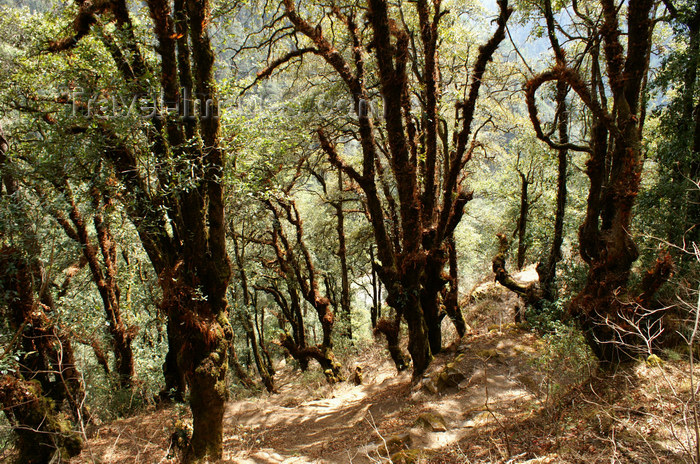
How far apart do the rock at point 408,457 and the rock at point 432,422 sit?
928 millimetres

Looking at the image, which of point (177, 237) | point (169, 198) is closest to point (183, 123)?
point (169, 198)

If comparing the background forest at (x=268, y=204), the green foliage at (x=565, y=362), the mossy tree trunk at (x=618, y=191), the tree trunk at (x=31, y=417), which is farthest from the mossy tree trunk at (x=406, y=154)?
the tree trunk at (x=31, y=417)

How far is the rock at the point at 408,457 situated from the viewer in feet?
15.0

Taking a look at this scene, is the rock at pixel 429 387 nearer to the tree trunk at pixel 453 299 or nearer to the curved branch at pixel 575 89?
the tree trunk at pixel 453 299

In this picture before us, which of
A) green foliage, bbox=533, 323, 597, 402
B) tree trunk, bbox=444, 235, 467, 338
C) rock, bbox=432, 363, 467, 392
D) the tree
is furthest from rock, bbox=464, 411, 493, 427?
the tree

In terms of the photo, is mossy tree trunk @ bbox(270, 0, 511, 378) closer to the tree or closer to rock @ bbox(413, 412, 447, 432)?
rock @ bbox(413, 412, 447, 432)

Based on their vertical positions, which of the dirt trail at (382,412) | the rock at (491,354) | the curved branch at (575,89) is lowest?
the dirt trail at (382,412)

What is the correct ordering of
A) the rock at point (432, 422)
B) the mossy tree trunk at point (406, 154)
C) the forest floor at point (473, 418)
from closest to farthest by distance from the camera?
the forest floor at point (473, 418) → the rock at point (432, 422) → the mossy tree trunk at point (406, 154)

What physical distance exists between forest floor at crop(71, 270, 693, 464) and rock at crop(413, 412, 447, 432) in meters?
0.02

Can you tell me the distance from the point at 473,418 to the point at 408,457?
175cm

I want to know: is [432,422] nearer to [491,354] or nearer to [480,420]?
[480,420]

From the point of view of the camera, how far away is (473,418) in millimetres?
5883

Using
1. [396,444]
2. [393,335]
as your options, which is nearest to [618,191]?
[396,444]

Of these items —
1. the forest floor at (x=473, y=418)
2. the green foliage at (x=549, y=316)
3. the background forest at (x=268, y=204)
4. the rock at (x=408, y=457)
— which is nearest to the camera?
the forest floor at (x=473, y=418)
